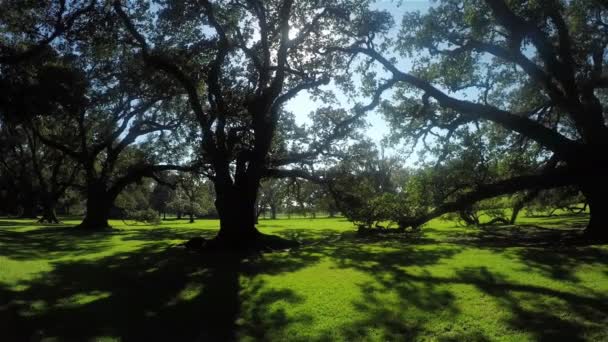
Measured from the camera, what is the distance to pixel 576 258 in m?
10.7

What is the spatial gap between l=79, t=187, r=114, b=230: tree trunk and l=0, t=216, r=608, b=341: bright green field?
1985 cm

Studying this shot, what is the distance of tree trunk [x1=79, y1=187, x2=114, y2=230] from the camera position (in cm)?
3238

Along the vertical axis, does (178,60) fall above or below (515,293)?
above

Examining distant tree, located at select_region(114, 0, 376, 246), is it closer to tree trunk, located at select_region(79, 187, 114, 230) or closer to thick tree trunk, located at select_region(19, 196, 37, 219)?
tree trunk, located at select_region(79, 187, 114, 230)

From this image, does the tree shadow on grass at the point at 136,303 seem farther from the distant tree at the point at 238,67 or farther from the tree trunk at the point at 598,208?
the tree trunk at the point at 598,208

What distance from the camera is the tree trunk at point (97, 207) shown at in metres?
32.4

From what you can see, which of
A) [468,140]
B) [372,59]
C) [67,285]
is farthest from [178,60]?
[468,140]

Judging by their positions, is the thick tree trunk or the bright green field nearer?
the bright green field

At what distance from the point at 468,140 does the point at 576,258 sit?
757 cm

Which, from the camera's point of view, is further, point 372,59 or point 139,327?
point 372,59

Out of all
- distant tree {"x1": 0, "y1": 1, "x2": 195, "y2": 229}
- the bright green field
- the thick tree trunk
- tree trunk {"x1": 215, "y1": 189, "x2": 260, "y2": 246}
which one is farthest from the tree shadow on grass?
the thick tree trunk

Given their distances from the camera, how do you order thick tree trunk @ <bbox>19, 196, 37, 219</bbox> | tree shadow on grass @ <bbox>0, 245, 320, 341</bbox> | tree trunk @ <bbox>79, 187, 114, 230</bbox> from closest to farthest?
1. tree shadow on grass @ <bbox>0, 245, 320, 341</bbox>
2. tree trunk @ <bbox>79, 187, 114, 230</bbox>
3. thick tree trunk @ <bbox>19, 196, 37, 219</bbox>

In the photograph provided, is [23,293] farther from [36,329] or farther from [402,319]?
[402,319]

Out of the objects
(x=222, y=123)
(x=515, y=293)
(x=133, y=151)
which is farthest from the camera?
(x=133, y=151)
